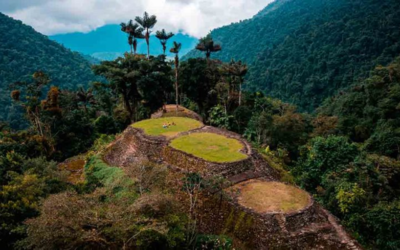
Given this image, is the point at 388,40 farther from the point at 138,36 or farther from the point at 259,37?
the point at 138,36

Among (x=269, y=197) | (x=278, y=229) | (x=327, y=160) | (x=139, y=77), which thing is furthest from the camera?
(x=139, y=77)

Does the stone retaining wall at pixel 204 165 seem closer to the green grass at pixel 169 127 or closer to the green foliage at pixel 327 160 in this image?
the green grass at pixel 169 127

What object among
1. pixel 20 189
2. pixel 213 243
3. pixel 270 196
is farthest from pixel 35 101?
pixel 270 196

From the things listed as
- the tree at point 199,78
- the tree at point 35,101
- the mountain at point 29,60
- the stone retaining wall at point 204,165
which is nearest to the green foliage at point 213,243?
the stone retaining wall at point 204,165

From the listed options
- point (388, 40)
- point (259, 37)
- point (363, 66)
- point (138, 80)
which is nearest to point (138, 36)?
point (138, 80)

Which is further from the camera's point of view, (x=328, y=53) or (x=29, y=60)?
(x=328, y=53)

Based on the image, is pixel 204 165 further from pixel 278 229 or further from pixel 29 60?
pixel 29 60

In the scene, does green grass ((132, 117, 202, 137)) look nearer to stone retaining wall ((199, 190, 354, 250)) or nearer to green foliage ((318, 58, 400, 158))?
stone retaining wall ((199, 190, 354, 250))

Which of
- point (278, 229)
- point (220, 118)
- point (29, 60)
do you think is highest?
point (29, 60)
